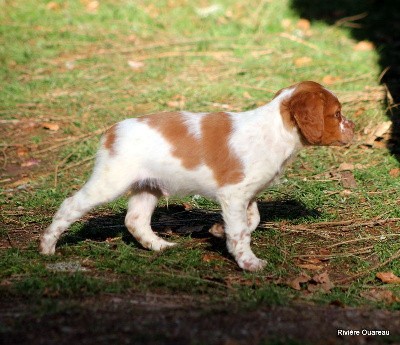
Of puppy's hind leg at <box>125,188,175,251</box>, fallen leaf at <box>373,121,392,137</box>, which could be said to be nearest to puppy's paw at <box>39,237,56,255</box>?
puppy's hind leg at <box>125,188,175,251</box>

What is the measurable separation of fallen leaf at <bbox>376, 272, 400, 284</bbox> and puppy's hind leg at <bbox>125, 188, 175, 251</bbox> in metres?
1.59

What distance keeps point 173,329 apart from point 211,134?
172 cm

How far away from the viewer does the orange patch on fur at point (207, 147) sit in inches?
198

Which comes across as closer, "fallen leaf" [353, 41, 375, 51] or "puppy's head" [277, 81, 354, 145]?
"puppy's head" [277, 81, 354, 145]

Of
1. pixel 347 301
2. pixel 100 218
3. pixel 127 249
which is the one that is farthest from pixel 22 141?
pixel 347 301

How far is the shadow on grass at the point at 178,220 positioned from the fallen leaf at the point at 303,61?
4171 mm

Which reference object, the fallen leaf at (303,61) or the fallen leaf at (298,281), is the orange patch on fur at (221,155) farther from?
the fallen leaf at (303,61)

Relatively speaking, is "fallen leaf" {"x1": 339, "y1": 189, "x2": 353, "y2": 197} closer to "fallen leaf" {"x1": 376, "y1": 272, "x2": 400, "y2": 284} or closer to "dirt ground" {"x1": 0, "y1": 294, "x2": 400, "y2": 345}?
"fallen leaf" {"x1": 376, "y1": 272, "x2": 400, "y2": 284}

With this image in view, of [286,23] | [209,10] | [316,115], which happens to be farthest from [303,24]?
[316,115]

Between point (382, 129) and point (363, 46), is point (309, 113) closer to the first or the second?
point (382, 129)

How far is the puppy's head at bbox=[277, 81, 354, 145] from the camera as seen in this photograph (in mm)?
4969

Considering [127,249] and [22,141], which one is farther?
[22,141]

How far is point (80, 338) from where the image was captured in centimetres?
370

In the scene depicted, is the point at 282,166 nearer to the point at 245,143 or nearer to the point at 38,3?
the point at 245,143
